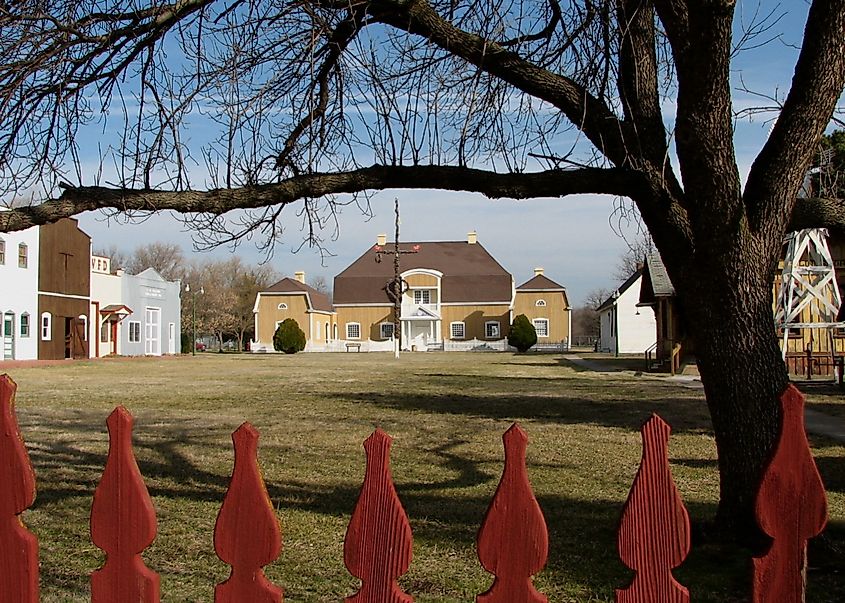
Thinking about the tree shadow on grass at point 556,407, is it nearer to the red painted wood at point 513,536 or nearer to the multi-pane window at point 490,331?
the red painted wood at point 513,536

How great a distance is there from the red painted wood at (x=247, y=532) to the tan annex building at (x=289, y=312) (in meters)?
72.7

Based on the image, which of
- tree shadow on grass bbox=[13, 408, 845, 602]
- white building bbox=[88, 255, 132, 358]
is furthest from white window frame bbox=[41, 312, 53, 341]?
tree shadow on grass bbox=[13, 408, 845, 602]

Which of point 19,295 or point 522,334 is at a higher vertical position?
point 19,295

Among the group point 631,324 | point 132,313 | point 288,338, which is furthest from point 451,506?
point 288,338

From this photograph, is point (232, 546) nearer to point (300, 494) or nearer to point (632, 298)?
point (300, 494)

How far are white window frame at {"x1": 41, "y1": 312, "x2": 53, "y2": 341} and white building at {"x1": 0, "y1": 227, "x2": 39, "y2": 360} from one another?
0.57 m

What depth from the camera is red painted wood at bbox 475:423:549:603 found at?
1938mm

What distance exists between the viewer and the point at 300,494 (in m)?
7.85

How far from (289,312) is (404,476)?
224 feet

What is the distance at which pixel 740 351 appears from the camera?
4.81m

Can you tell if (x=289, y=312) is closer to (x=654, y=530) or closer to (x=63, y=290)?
(x=63, y=290)

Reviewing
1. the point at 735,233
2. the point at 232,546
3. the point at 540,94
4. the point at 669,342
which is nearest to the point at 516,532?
the point at 232,546

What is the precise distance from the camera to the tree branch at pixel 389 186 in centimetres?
462

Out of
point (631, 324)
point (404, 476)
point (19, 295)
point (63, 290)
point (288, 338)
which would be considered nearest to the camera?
point (404, 476)
